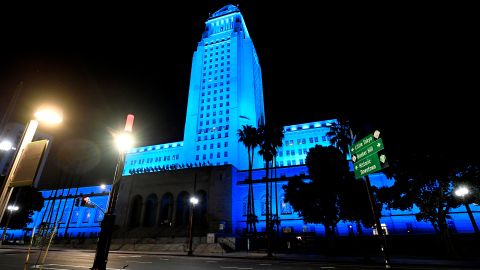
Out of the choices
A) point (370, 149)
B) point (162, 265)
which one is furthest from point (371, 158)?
point (162, 265)

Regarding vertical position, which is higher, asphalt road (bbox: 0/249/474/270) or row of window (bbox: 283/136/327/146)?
row of window (bbox: 283/136/327/146)

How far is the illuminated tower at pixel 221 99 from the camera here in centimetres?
6875

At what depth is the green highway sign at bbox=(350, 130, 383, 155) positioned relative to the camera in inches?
422

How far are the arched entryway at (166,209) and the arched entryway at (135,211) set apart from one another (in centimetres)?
594

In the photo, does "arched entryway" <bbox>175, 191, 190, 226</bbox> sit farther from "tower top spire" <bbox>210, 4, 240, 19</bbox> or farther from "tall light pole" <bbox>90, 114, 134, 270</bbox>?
"tower top spire" <bbox>210, 4, 240, 19</bbox>

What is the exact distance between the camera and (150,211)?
5666 centimetres

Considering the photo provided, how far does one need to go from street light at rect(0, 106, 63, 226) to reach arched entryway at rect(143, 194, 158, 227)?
174 feet

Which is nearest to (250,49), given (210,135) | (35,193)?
(210,135)

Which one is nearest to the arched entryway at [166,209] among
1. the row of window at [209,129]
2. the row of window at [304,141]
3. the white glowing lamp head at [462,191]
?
the row of window at [209,129]

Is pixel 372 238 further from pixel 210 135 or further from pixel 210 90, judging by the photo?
pixel 210 90

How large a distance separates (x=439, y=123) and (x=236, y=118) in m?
51.2

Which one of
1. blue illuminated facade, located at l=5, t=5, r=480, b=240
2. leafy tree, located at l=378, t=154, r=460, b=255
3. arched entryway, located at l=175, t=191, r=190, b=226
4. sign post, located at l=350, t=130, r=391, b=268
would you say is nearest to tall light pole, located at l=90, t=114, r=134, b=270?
sign post, located at l=350, t=130, r=391, b=268

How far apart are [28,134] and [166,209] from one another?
173 ft

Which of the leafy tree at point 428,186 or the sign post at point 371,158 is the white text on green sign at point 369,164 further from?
the leafy tree at point 428,186
